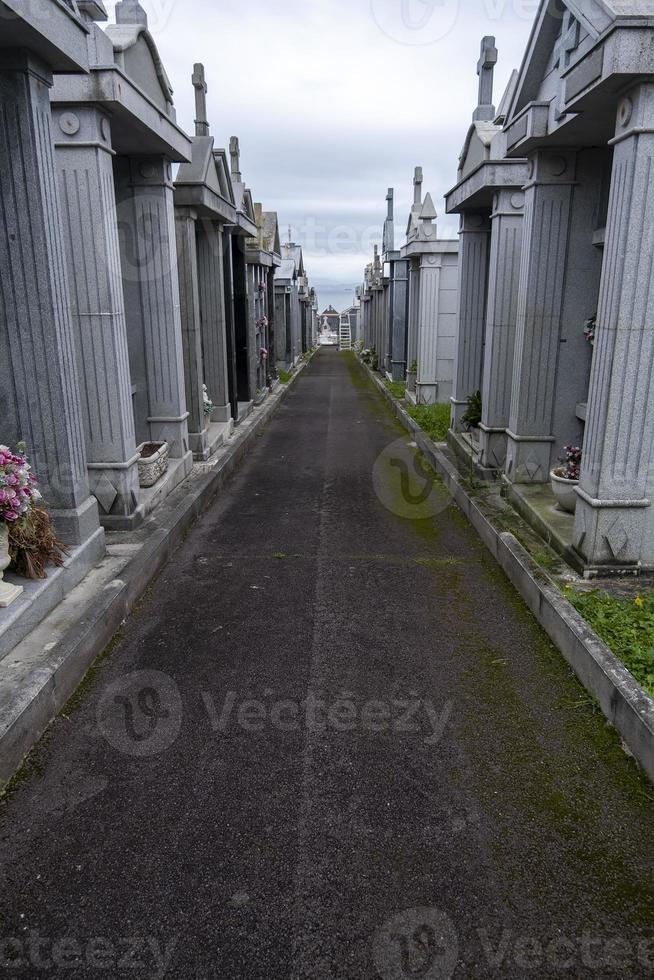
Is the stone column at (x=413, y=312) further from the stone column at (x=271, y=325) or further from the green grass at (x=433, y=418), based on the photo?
the stone column at (x=271, y=325)

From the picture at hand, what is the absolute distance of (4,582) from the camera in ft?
16.1

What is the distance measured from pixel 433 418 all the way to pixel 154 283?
293 inches

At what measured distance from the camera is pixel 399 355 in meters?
22.8

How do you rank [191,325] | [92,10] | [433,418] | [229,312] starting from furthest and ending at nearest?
1. [433,418]
2. [229,312]
3. [191,325]
4. [92,10]

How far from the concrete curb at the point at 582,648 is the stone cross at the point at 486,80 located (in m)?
5.85

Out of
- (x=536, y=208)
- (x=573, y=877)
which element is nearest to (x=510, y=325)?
(x=536, y=208)

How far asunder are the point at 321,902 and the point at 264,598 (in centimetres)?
325

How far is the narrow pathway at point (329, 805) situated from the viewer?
2867 mm

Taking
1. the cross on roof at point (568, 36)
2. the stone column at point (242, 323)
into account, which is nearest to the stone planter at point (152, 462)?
the cross on roof at point (568, 36)

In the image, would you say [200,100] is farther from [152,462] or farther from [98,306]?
[152,462]

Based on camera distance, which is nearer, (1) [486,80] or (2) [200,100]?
(1) [486,80]

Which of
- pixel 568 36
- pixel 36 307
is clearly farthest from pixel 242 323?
pixel 36 307

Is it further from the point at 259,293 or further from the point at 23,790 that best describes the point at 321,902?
the point at 259,293

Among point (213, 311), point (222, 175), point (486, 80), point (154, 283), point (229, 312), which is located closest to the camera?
point (154, 283)
